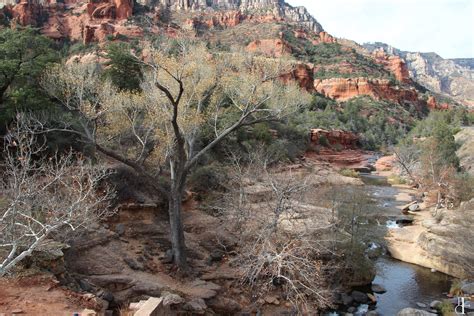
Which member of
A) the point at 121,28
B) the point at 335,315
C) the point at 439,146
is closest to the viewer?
the point at 335,315

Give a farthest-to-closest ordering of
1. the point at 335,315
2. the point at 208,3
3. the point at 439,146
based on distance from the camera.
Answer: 1. the point at 208,3
2. the point at 439,146
3. the point at 335,315

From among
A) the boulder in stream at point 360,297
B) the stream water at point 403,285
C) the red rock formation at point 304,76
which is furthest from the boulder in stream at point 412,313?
the red rock formation at point 304,76

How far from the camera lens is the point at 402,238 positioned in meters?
22.8

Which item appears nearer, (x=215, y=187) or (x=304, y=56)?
A: (x=215, y=187)

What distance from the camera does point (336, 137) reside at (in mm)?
63000

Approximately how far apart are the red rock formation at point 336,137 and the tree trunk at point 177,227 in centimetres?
4464

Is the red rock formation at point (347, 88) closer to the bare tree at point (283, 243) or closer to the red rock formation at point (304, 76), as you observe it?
the red rock formation at point (304, 76)

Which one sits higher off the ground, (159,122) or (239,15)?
(239,15)

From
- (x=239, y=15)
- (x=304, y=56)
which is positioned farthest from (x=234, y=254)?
(x=239, y=15)

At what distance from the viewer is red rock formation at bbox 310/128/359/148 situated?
57.7 meters

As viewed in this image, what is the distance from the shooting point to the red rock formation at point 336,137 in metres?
57.7

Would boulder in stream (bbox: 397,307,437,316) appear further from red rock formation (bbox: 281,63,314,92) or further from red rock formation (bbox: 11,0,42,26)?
red rock formation (bbox: 11,0,42,26)

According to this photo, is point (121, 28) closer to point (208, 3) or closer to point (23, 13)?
point (23, 13)

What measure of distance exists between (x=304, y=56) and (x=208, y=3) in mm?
81660
